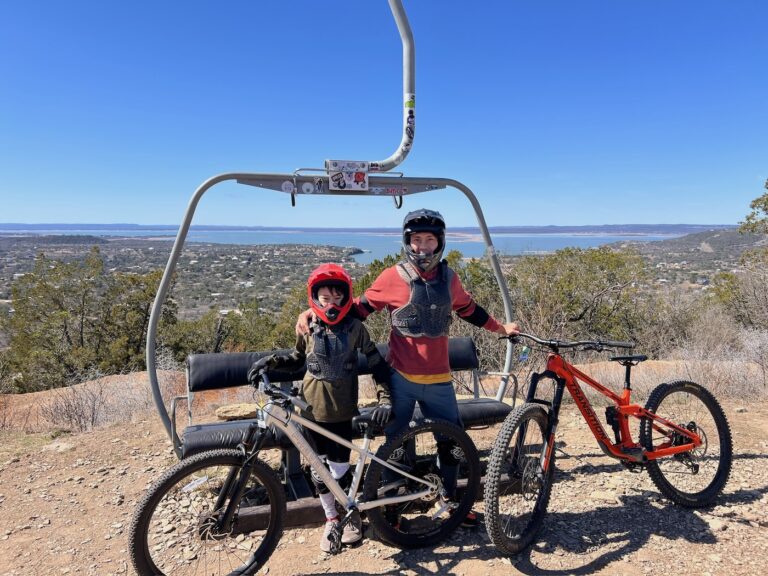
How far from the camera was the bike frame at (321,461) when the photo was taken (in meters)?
2.46

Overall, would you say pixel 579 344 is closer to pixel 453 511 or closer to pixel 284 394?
pixel 453 511

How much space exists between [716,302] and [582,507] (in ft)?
42.7

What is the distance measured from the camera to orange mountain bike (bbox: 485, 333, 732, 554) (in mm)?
2676

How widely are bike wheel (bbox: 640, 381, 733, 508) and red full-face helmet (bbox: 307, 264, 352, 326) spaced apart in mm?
2065

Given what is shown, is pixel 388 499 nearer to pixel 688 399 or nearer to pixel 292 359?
pixel 292 359

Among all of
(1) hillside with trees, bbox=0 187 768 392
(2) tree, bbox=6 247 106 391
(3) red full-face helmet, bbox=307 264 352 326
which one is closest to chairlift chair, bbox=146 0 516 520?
(3) red full-face helmet, bbox=307 264 352 326

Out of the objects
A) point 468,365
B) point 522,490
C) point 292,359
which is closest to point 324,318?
point 292,359

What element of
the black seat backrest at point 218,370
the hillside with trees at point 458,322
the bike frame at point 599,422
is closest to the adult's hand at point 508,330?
the bike frame at point 599,422

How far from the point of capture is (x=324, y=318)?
8.64 feet

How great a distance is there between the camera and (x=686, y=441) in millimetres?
3182

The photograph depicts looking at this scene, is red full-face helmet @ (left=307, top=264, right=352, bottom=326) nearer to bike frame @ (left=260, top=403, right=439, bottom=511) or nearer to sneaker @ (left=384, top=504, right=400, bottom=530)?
bike frame @ (left=260, top=403, right=439, bottom=511)

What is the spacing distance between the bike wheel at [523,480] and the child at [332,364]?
751 millimetres

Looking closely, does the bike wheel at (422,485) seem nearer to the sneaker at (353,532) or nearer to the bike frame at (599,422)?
the sneaker at (353,532)

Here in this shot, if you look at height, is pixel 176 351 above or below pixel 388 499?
below
